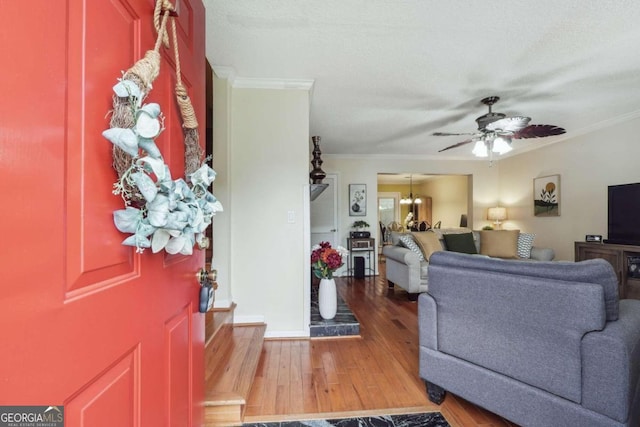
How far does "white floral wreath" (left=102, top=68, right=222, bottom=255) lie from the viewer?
55 cm

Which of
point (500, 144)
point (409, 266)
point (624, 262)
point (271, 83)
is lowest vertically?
point (409, 266)

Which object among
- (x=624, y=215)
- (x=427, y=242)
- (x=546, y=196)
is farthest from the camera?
(x=546, y=196)

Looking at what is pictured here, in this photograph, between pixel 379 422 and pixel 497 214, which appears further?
pixel 497 214

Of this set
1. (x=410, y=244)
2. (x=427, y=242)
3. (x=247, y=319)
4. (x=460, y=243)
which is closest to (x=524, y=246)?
(x=460, y=243)

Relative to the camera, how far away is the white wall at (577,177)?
11.3 feet

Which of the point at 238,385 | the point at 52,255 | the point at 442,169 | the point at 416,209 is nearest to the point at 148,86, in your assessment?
the point at 52,255

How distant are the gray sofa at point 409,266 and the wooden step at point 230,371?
2165 millimetres

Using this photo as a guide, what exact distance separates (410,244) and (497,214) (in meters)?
2.53

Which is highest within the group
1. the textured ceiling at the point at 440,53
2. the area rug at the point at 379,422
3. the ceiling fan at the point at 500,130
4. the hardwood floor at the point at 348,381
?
the textured ceiling at the point at 440,53

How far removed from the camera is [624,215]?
129 inches

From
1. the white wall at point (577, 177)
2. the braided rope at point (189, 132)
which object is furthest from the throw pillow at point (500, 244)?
the braided rope at point (189, 132)

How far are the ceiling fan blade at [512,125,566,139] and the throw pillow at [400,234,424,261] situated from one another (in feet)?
5.98

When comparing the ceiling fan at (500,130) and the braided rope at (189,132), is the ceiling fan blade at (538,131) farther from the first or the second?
the braided rope at (189,132)

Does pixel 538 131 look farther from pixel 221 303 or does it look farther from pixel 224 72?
pixel 221 303
